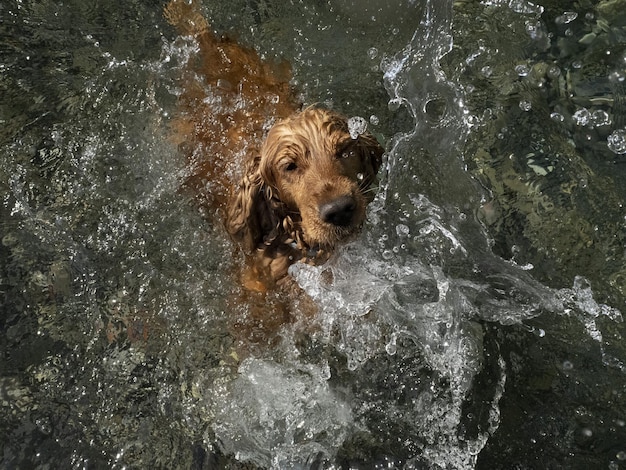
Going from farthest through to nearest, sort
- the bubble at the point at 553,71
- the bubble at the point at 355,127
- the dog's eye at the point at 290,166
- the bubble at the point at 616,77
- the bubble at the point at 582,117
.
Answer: the bubble at the point at 553,71 → the bubble at the point at 582,117 → the bubble at the point at 616,77 → the bubble at the point at 355,127 → the dog's eye at the point at 290,166

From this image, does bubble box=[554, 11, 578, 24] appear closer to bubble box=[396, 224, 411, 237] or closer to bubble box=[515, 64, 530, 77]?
bubble box=[515, 64, 530, 77]

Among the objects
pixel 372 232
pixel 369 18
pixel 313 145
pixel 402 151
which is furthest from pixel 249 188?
pixel 369 18

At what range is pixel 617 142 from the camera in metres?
3.79

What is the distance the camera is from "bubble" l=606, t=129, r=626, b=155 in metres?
3.75

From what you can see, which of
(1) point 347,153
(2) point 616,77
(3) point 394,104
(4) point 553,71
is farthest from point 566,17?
(1) point 347,153

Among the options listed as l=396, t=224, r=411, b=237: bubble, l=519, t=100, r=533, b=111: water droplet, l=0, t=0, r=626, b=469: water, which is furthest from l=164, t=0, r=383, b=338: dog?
l=519, t=100, r=533, b=111: water droplet

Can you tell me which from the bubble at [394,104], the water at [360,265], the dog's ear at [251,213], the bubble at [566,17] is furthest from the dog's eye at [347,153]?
the bubble at [566,17]

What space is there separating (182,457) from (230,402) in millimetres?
372

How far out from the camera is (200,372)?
3600 mm

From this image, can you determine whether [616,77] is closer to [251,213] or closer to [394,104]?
[394,104]

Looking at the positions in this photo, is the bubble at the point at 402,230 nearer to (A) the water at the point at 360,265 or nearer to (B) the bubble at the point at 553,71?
(A) the water at the point at 360,265

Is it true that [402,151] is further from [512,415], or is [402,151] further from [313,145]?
[512,415]

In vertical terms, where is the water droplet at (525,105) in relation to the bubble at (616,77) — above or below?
below

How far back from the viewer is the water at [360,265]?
10.8 feet
